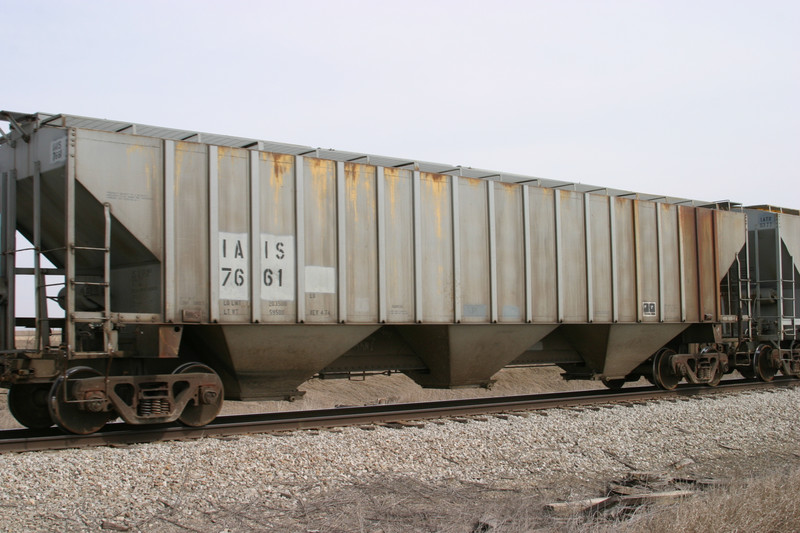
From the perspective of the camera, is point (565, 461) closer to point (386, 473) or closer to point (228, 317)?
point (386, 473)

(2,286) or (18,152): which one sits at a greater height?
(18,152)

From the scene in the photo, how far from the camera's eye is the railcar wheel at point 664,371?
15.5 m

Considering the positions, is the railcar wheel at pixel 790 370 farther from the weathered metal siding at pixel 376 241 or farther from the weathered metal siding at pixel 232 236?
the weathered metal siding at pixel 232 236

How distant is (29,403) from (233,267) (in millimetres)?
3297

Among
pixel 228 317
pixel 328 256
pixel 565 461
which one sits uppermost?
pixel 328 256

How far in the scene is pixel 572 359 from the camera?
1484cm

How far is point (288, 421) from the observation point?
34.5 feet

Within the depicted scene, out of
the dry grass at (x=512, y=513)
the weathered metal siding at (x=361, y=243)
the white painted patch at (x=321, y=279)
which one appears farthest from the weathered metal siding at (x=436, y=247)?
the dry grass at (x=512, y=513)

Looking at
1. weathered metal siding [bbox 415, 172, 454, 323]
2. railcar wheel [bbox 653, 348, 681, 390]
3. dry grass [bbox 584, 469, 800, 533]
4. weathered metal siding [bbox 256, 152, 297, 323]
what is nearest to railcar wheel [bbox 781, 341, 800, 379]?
railcar wheel [bbox 653, 348, 681, 390]

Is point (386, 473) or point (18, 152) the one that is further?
point (18, 152)

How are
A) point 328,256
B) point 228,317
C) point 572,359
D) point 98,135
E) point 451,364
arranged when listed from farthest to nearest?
point 572,359, point 451,364, point 328,256, point 228,317, point 98,135

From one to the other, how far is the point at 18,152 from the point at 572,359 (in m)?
10.7

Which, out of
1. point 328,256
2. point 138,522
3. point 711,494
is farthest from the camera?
point 328,256

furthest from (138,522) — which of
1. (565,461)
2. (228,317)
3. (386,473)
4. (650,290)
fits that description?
(650,290)
